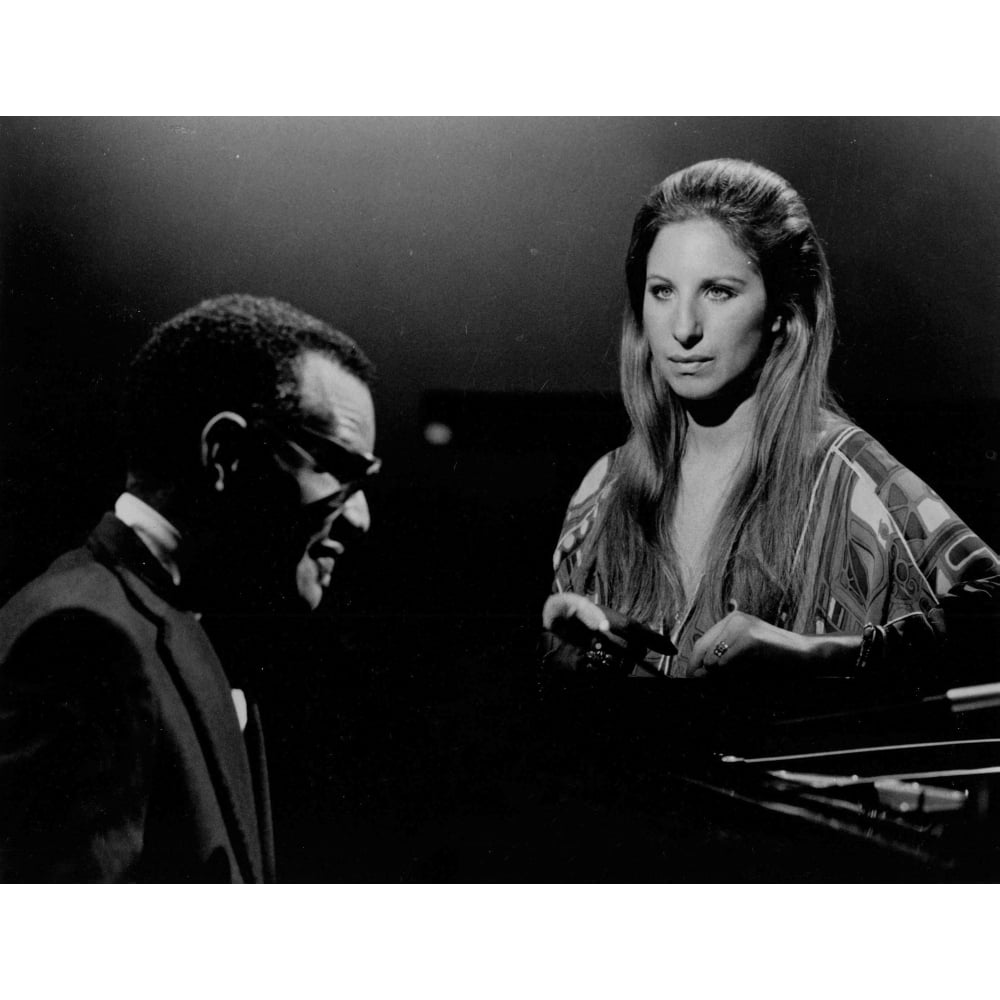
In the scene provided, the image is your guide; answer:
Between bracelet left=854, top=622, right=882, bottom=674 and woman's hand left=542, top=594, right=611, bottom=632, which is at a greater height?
woman's hand left=542, top=594, right=611, bottom=632

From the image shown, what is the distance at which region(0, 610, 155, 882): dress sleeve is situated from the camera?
83.1 inches

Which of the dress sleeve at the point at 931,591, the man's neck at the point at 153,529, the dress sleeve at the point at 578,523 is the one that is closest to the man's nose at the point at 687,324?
the dress sleeve at the point at 578,523

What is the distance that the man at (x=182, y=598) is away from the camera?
6.95 ft

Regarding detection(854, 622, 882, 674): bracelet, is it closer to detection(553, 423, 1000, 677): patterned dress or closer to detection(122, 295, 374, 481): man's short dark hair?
detection(553, 423, 1000, 677): patterned dress

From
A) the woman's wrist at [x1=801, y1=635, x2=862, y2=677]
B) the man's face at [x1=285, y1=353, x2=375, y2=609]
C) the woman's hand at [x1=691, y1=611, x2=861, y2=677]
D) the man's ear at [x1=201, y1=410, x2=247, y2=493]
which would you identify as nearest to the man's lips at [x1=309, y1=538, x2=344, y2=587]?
the man's face at [x1=285, y1=353, x2=375, y2=609]

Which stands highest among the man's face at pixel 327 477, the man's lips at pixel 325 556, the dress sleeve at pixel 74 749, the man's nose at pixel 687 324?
the man's nose at pixel 687 324

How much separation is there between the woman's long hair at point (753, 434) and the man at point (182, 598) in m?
0.62

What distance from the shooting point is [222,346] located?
220 centimetres

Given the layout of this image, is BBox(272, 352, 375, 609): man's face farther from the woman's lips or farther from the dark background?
the woman's lips

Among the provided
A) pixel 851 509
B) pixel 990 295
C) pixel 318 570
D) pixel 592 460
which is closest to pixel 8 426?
pixel 318 570

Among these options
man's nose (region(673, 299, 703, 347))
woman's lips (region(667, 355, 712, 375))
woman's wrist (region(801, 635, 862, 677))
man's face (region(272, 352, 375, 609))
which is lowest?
woman's wrist (region(801, 635, 862, 677))

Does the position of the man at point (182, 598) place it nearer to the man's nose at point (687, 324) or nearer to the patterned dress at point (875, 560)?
the man's nose at point (687, 324)
